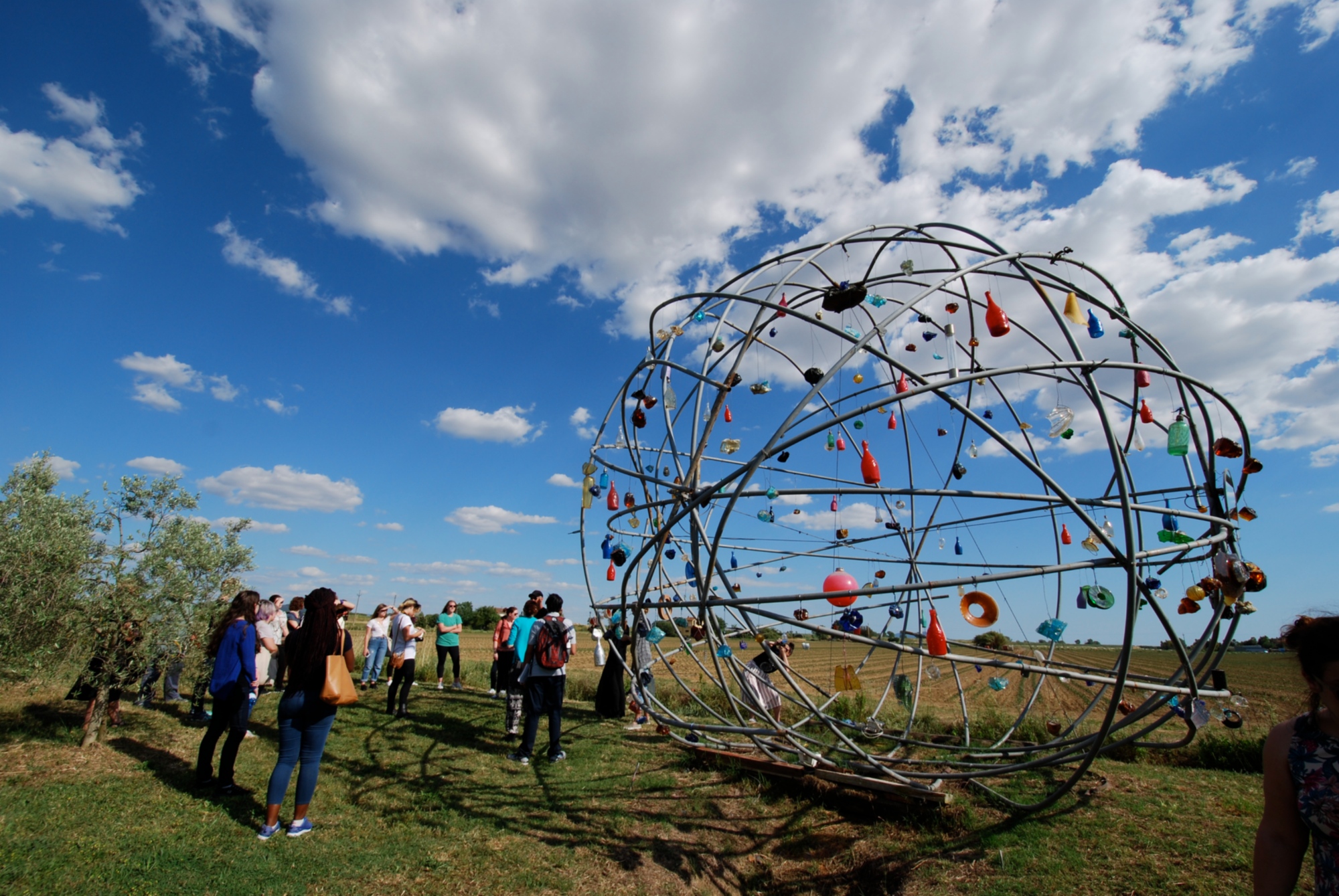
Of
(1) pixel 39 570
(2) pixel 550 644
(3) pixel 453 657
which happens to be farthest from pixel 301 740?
(3) pixel 453 657

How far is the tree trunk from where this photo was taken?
6.62 m

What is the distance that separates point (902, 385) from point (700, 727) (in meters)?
3.78

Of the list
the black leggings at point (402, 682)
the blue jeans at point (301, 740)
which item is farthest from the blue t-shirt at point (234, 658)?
the black leggings at point (402, 682)

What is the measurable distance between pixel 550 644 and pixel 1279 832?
6172 millimetres

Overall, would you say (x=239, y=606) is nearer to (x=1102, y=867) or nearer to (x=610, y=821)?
(x=610, y=821)

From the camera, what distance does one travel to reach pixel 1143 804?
17.8ft

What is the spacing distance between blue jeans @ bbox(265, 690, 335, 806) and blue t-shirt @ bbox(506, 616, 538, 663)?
3516 mm

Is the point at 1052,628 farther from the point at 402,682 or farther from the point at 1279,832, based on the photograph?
the point at 402,682

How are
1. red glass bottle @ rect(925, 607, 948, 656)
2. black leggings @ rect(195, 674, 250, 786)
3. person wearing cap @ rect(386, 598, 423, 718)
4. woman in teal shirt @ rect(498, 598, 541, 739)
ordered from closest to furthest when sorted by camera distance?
red glass bottle @ rect(925, 607, 948, 656) → black leggings @ rect(195, 674, 250, 786) → woman in teal shirt @ rect(498, 598, 541, 739) → person wearing cap @ rect(386, 598, 423, 718)

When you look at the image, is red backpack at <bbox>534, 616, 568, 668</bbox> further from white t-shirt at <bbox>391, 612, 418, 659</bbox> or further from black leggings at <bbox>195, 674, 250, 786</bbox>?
white t-shirt at <bbox>391, 612, 418, 659</bbox>

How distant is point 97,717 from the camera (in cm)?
669

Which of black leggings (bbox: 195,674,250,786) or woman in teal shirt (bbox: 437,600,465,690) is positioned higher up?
woman in teal shirt (bbox: 437,600,465,690)

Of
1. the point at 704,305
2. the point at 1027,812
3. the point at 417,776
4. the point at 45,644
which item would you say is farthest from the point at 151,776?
the point at 1027,812

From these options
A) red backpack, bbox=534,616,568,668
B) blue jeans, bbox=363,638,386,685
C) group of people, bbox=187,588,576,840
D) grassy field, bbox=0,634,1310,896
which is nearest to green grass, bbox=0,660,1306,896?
grassy field, bbox=0,634,1310,896
